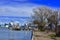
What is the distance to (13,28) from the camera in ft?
378

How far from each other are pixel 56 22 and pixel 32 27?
33199mm

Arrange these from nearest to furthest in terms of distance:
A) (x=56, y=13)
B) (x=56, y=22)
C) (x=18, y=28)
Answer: (x=56, y=22), (x=56, y=13), (x=18, y=28)

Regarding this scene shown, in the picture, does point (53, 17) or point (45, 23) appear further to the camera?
point (45, 23)

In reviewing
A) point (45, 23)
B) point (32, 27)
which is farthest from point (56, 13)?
point (32, 27)

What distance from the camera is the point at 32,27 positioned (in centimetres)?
9444

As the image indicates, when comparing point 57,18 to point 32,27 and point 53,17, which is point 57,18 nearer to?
point 53,17

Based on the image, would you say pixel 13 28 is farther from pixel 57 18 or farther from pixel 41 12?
pixel 57 18

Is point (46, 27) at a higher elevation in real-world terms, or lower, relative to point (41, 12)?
lower

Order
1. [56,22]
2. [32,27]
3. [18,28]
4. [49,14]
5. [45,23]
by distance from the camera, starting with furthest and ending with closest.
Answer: [18,28]
[32,27]
[45,23]
[49,14]
[56,22]

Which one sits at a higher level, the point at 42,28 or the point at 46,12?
the point at 46,12

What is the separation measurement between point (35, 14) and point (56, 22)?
15.6 metres

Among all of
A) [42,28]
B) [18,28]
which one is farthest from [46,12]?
[18,28]

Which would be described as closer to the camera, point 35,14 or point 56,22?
point 56,22

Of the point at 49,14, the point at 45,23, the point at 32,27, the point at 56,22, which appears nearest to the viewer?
the point at 56,22
